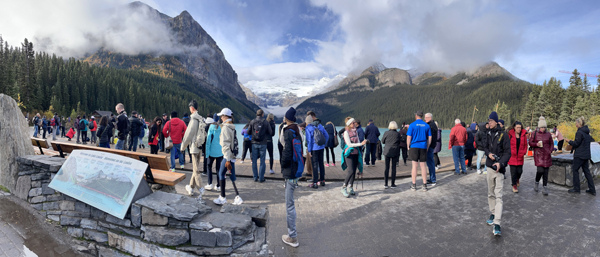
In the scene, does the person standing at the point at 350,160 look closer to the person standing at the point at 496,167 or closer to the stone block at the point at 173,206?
the person standing at the point at 496,167

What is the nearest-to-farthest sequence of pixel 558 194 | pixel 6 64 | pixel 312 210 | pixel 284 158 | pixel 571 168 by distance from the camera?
pixel 284 158 → pixel 312 210 → pixel 558 194 → pixel 571 168 → pixel 6 64

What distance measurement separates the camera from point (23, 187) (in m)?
4.86

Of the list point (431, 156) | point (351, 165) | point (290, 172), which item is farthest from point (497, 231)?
point (431, 156)

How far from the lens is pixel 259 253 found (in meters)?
3.44

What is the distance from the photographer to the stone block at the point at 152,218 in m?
3.32

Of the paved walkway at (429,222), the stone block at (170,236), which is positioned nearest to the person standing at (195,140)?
the paved walkway at (429,222)

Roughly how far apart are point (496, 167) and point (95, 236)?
686cm

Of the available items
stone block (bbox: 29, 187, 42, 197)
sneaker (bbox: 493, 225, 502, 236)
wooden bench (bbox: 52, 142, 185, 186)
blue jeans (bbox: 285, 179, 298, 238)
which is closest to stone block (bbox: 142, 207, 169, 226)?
wooden bench (bbox: 52, 142, 185, 186)

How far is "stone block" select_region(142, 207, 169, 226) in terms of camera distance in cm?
332

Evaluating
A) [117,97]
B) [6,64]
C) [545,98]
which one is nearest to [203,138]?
[545,98]

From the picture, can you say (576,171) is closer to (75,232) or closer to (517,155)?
(517,155)

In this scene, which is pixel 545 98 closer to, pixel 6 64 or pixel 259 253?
pixel 259 253

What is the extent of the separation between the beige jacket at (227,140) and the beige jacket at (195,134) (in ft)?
3.20

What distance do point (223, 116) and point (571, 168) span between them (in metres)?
9.87
